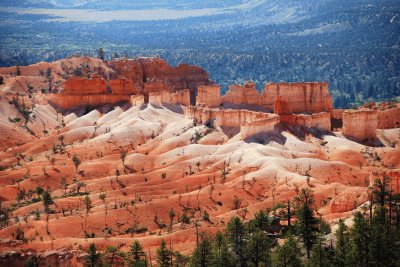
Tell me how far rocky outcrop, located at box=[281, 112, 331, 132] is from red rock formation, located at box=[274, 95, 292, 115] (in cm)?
92

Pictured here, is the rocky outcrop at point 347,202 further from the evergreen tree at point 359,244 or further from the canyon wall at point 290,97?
the canyon wall at point 290,97

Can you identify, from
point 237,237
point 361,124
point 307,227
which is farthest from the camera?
point 361,124

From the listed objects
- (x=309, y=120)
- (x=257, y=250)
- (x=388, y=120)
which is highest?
(x=257, y=250)

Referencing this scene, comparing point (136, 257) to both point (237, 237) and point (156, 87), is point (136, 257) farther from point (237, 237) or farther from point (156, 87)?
point (156, 87)

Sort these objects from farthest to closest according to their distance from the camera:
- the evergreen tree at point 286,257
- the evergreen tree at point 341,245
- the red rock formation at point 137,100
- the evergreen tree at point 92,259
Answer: the red rock formation at point 137,100 < the evergreen tree at point 92,259 < the evergreen tree at point 341,245 < the evergreen tree at point 286,257

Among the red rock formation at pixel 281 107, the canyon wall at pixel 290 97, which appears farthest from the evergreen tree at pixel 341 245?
the canyon wall at pixel 290 97

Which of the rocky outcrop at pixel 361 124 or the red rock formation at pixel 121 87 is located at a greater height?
the red rock formation at pixel 121 87

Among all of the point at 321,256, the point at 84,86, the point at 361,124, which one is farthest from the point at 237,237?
the point at 84,86

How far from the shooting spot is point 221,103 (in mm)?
122125

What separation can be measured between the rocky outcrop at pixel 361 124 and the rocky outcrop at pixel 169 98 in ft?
99.6

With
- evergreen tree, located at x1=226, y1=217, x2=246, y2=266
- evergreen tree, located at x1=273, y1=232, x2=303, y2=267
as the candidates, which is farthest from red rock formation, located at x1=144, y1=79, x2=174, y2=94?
evergreen tree, located at x1=273, y1=232, x2=303, y2=267

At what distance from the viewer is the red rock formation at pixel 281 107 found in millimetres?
109194

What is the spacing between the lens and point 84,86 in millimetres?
134500

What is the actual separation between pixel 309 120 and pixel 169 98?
2768cm
